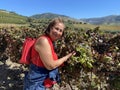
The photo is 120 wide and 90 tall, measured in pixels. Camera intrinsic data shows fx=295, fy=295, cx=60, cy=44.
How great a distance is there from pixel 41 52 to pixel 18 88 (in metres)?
4.54

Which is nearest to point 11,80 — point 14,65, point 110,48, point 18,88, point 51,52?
point 18,88

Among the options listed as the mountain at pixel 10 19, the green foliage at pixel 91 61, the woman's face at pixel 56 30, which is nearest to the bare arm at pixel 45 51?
the woman's face at pixel 56 30

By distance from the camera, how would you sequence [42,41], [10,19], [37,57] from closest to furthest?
[42,41] < [37,57] < [10,19]

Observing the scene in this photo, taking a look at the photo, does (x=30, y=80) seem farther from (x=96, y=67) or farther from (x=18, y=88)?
(x=18, y=88)

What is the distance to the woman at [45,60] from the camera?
399 cm

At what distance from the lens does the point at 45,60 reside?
4027 mm

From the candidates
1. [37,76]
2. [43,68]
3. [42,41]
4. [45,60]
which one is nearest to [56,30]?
[42,41]

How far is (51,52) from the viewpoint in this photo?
4.03 meters

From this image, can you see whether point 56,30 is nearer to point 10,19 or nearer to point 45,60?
point 45,60

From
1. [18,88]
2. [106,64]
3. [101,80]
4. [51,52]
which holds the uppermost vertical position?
[51,52]

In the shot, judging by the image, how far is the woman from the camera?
157 inches

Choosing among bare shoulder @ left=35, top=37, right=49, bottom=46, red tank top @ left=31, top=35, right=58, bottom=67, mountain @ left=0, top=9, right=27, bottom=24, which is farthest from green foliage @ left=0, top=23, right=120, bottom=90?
mountain @ left=0, top=9, right=27, bottom=24

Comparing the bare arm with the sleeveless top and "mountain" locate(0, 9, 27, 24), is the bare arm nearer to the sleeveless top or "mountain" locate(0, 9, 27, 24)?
the sleeveless top

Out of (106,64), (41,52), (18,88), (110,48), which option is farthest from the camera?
(18,88)
